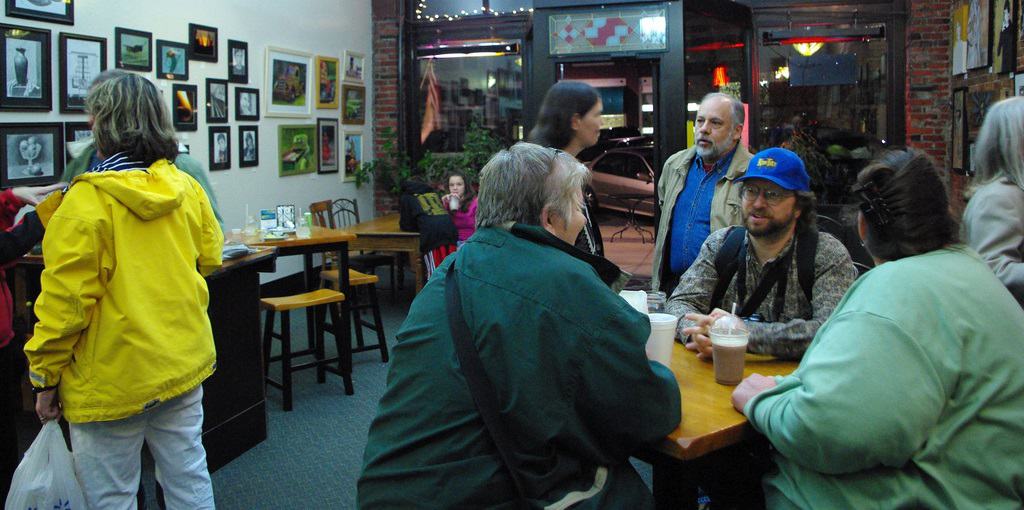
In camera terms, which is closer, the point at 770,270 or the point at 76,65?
the point at 770,270

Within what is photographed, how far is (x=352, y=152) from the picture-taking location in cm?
966

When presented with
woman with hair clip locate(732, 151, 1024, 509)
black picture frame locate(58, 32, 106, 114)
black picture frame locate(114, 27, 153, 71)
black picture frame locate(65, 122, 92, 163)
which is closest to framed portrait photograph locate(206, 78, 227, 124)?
black picture frame locate(114, 27, 153, 71)

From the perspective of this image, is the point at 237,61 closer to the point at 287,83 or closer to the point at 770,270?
the point at 287,83

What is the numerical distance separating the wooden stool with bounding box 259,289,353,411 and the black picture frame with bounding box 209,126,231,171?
231 cm

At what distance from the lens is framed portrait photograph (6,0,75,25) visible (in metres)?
5.43

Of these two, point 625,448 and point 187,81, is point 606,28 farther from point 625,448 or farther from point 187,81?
point 625,448

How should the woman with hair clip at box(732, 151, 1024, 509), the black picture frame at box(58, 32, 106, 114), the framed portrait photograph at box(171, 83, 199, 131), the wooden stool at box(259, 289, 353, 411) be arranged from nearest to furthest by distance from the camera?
the woman with hair clip at box(732, 151, 1024, 509) → the wooden stool at box(259, 289, 353, 411) → the black picture frame at box(58, 32, 106, 114) → the framed portrait photograph at box(171, 83, 199, 131)

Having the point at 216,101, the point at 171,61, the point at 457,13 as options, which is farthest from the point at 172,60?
the point at 457,13

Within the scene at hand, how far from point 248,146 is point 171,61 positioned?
46.5 inches

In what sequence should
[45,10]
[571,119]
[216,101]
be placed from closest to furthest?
[571,119] < [45,10] < [216,101]

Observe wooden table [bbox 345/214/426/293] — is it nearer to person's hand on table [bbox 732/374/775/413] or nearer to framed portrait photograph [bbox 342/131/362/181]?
framed portrait photograph [bbox 342/131/362/181]

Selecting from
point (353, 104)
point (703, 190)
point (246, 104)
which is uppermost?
point (353, 104)

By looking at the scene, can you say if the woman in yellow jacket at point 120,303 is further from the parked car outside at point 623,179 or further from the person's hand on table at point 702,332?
the parked car outside at point 623,179

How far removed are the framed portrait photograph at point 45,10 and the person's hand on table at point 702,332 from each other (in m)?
4.88
